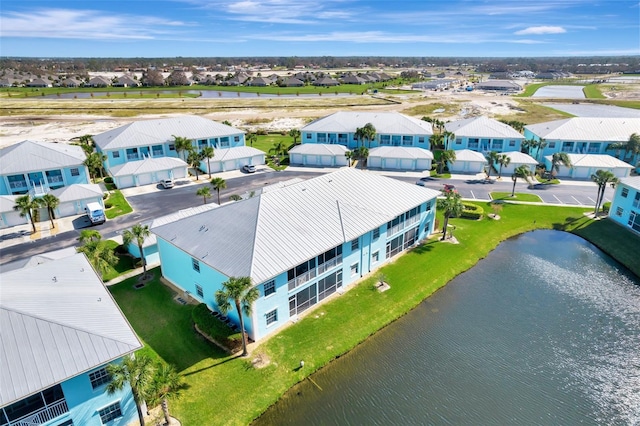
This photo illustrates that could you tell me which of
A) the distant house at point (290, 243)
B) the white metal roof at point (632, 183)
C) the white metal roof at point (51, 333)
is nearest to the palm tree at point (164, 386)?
the white metal roof at point (51, 333)

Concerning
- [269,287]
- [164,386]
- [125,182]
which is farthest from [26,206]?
[164,386]

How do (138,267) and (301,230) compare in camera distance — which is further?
(138,267)

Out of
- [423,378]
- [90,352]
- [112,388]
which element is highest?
[90,352]

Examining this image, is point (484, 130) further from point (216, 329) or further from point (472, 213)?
point (216, 329)

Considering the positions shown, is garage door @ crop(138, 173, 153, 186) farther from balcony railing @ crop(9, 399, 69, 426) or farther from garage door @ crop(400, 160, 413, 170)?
balcony railing @ crop(9, 399, 69, 426)

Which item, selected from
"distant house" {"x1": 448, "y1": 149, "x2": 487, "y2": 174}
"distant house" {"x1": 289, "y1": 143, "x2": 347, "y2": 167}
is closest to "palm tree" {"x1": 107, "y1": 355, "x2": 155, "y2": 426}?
"distant house" {"x1": 289, "y1": 143, "x2": 347, "y2": 167}

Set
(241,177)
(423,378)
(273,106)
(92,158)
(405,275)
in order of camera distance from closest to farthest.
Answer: (423,378), (405,275), (92,158), (241,177), (273,106)

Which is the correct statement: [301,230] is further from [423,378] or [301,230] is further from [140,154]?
[140,154]

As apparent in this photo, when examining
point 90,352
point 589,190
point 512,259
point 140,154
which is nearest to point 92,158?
point 140,154

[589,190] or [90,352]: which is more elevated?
[90,352]
